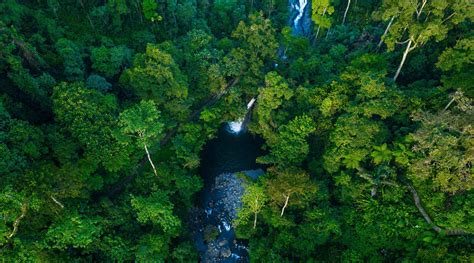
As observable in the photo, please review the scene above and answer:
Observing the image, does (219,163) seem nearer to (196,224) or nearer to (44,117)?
(196,224)

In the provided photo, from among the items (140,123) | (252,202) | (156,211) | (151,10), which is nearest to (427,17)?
(252,202)

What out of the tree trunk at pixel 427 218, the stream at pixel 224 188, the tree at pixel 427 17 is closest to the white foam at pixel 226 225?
the stream at pixel 224 188

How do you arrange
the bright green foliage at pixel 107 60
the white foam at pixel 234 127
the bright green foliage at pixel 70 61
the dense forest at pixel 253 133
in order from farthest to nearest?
1. the white foam at pixel 234 127
2. the bright green foliage at pixel 107 60
3. the bright green foliage at pixel 70 61
4. the dense forest at pixel 253 133

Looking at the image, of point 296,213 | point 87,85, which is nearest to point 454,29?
point 296,213

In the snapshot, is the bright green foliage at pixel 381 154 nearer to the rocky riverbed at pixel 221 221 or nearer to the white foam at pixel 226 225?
the rocky riverbed at pixel 221 221

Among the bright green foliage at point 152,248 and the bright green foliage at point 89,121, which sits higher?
the bright green foliage at point 89,121

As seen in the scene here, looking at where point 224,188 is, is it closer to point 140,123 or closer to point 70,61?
point 140,123

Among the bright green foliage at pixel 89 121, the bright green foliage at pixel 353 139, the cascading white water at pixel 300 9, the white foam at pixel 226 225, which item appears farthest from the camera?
the cascading white water at pixel 300 9
